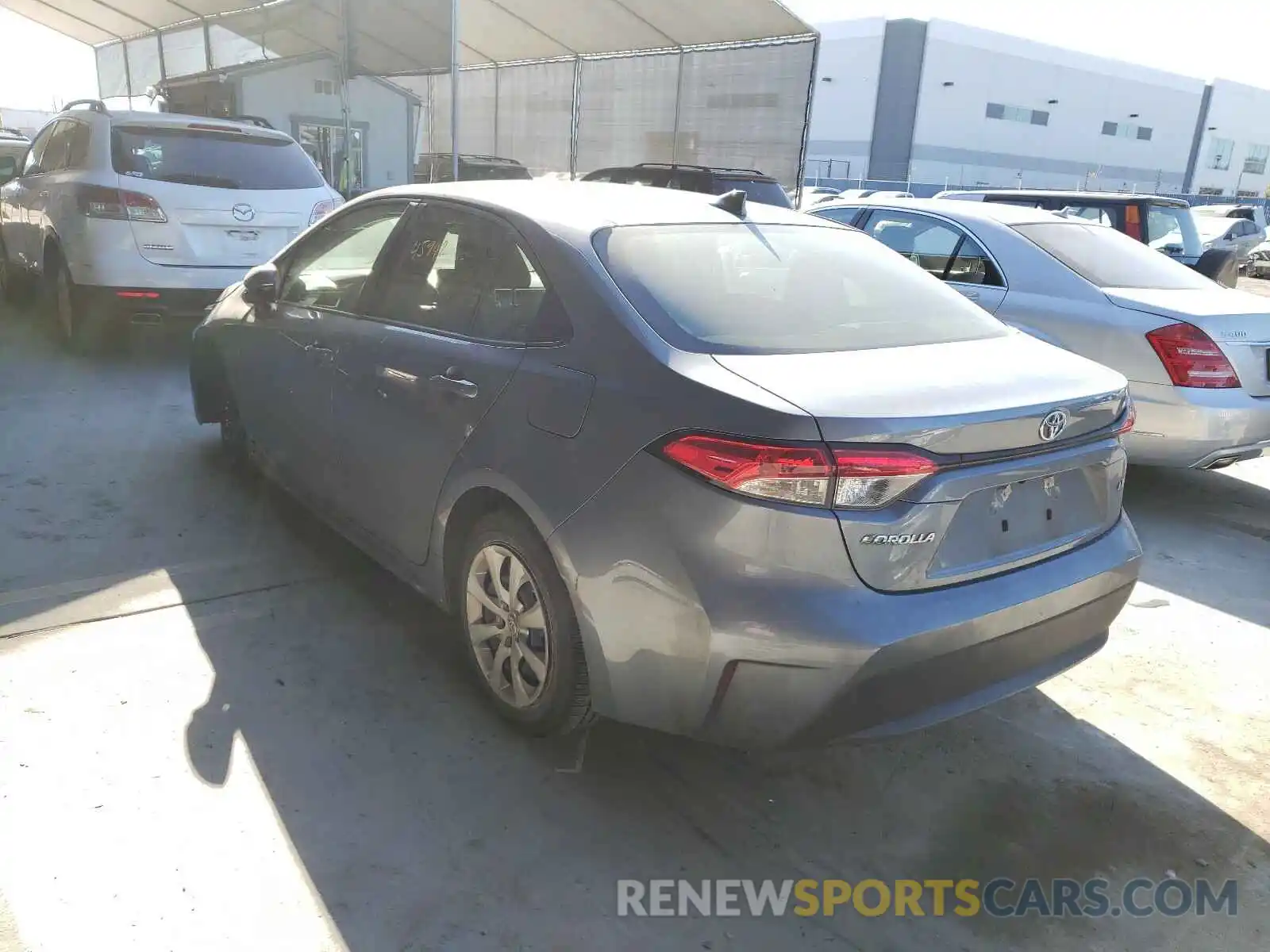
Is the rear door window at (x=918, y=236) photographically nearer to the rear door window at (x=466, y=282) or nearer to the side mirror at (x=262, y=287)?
the rear door window at (x=466, y=282)

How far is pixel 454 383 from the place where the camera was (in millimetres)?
3025

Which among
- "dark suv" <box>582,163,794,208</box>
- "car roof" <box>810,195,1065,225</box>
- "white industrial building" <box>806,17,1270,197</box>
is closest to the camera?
"car roof" <box>810,195,1065,225</box>

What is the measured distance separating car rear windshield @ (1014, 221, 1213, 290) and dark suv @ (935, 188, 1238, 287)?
357 cm

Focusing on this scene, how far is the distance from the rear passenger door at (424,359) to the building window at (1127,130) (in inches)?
2912

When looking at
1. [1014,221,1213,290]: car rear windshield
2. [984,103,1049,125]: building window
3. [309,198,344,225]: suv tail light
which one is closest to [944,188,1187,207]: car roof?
[1014,221,1213,290]: car rear windshield

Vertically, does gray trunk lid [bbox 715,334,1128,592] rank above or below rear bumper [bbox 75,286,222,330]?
above

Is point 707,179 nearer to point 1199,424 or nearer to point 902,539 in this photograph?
point 1199,424

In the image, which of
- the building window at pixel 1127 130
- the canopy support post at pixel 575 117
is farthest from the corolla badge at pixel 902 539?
the building window at pixel 1127 130

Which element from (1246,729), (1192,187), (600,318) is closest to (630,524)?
(600,318)

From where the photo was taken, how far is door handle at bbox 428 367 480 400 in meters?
2.95

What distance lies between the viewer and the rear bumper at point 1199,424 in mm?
4922

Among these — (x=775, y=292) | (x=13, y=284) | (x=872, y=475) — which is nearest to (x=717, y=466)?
(x=872, y=475)

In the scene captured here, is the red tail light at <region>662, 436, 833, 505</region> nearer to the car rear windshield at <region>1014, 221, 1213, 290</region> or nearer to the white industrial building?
the car rear windshield at <region>1014, 221, 1213, 290</region>

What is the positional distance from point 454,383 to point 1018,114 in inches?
2656
